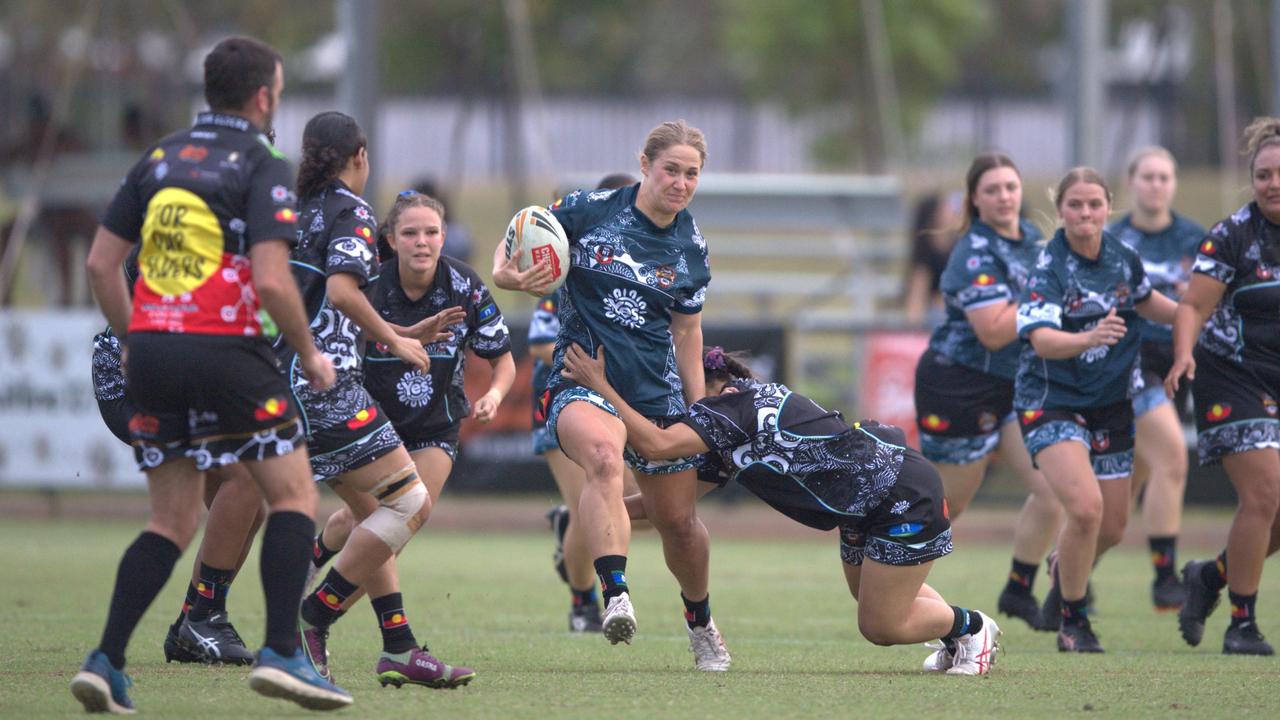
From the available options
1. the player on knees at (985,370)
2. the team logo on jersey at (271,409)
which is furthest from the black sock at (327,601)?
the player on knees at (985,370)

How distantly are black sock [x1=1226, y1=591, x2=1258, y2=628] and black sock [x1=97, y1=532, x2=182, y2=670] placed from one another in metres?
4.74

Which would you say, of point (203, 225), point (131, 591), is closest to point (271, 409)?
point (203, 225)

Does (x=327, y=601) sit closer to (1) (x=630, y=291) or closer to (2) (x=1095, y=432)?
(1) (x=630, y=291)

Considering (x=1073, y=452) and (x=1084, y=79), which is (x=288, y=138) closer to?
(x=1084, y=79)

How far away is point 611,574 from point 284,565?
1.32 m

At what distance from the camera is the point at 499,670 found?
6469 mm

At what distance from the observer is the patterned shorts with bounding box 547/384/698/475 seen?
6285 millimetres

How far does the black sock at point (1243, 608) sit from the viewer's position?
7496 mm

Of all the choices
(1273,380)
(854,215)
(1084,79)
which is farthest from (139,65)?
(1273,380)

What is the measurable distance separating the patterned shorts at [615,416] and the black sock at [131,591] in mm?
1689

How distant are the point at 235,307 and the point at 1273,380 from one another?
466cm

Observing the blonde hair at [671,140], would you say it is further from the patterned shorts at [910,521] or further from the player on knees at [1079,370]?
the player on knees at [1079,370]

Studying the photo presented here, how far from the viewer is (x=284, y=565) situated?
514 centimetres

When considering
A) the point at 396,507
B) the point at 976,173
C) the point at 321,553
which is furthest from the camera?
the point at 976,173
